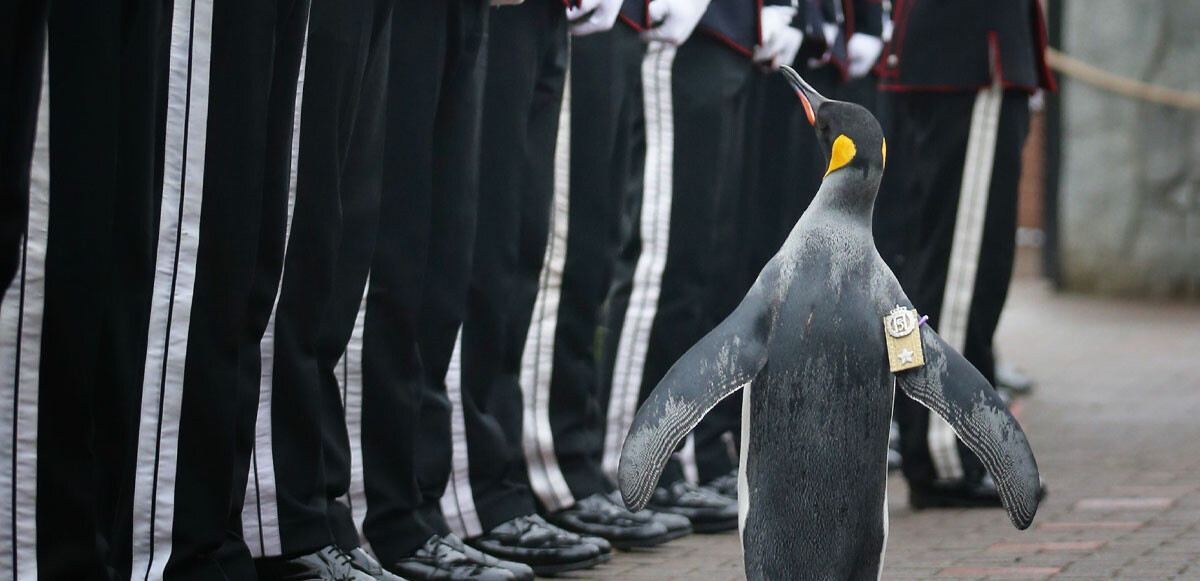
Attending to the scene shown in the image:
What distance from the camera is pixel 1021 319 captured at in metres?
10.0

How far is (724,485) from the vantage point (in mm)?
4105

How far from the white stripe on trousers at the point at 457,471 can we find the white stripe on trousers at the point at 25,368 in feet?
3.83

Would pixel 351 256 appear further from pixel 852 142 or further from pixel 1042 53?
pixel 1042 53

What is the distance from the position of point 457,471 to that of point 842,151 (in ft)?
3.74

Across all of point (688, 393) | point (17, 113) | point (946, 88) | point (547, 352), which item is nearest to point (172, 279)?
point (17, 113)

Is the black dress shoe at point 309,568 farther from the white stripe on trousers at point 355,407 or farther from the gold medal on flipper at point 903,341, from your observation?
the gold medal on flipper at point 903,341

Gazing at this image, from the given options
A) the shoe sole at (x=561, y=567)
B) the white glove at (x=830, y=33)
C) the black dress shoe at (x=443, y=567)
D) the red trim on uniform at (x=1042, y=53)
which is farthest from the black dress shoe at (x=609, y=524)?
the red trim on uniform at (x=1042, y=53)

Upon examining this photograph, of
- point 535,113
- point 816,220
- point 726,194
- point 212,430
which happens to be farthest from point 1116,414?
point 212,430

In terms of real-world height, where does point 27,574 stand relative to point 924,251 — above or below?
below

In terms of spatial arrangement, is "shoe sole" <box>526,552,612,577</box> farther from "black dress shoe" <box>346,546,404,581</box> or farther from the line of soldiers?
"black dress shoe" <box>346,546,404,581</box>

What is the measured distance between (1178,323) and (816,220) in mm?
7764

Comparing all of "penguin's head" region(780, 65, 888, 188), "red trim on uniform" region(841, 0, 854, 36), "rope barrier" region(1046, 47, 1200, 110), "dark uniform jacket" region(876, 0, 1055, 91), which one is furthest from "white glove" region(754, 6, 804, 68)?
"rope barrier" region(1046, 47, 1200, 110)

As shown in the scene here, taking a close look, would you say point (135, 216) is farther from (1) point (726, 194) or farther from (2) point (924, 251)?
(2) point (924, 251)

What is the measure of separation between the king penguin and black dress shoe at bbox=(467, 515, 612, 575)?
0.80 meters
